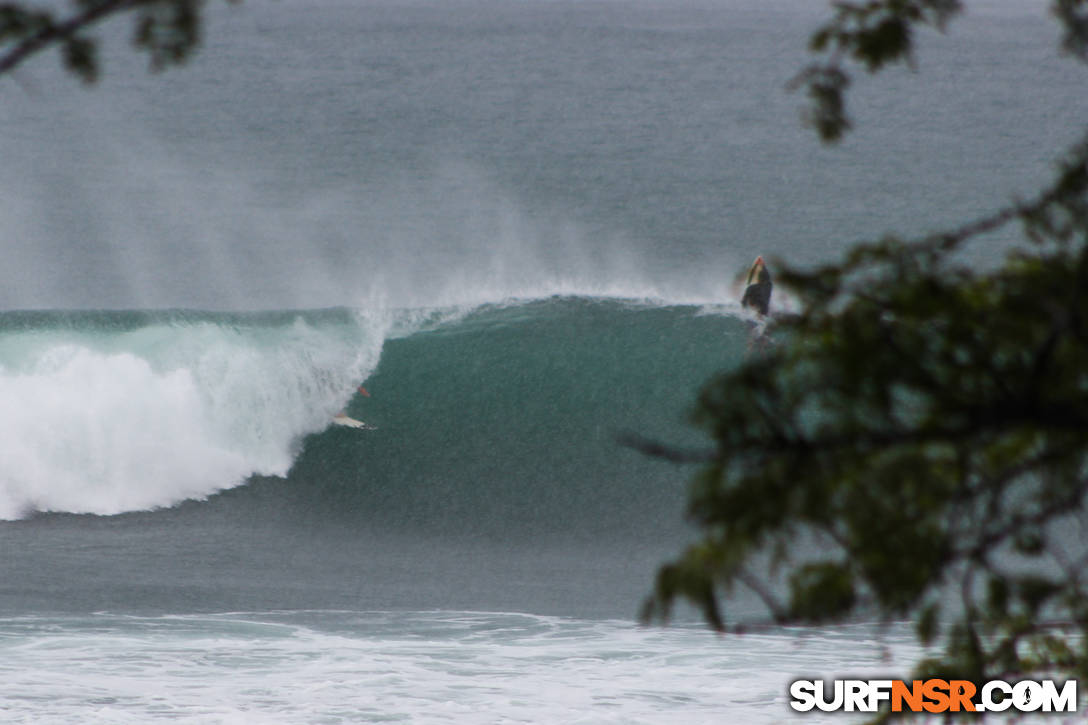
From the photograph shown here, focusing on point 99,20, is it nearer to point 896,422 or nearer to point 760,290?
point 896,422

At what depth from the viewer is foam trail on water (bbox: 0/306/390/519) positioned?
12695mm

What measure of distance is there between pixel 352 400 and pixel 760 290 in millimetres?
4894

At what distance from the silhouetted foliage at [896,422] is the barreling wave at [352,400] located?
11.0m

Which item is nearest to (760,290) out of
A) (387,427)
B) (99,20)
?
(387,427)

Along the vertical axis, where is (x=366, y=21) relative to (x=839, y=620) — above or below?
above

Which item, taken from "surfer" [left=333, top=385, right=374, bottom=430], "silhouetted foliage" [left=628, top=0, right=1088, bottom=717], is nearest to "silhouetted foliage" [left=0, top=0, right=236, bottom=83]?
"silhouetted foliage" [left=628, top=0, right=1088, bottom=717]

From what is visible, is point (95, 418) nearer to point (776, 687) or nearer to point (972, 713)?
point (776, 687)

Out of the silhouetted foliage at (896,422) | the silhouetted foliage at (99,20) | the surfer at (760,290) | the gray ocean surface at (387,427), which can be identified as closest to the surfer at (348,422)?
the gray ocean surface at (387,427)

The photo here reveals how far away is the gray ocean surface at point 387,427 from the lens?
7387 mm

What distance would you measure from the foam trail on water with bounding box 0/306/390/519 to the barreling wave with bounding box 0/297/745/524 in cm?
2

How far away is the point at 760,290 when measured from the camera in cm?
1513

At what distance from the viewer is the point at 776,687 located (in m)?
7.03

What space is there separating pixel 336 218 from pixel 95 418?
962 inches

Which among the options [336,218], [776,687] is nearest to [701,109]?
[336,218]
